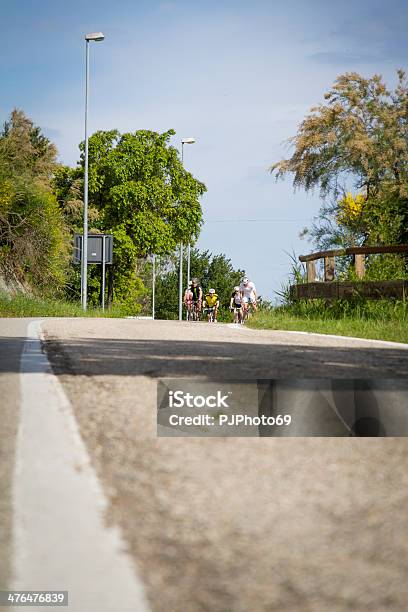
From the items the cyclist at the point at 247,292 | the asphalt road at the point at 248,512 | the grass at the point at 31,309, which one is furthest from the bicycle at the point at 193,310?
the asphalt road at the point at 248,512

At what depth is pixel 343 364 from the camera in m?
6.91

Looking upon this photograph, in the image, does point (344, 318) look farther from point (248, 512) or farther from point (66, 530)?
point (66, 530)

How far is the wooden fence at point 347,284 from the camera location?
16.1 meters

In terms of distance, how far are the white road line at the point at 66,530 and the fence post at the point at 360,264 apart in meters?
13.8

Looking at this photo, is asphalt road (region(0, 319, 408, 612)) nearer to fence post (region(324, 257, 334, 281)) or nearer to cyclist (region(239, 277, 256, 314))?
fence post (region(324, 257, 334, 281))

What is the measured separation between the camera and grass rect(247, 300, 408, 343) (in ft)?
40.8

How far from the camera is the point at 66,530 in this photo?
2473mm

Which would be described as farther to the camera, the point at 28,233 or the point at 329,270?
the point at 28,233

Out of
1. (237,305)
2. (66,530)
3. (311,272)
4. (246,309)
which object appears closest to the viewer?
(66,530)

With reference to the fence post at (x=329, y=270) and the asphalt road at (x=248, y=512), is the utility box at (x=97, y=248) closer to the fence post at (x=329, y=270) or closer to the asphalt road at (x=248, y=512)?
the fence post at (x=329, y=270)

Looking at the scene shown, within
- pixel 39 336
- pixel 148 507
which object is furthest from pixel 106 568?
pixel 39 336

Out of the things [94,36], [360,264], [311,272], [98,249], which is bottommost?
[311,272]

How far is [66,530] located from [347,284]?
14916mm

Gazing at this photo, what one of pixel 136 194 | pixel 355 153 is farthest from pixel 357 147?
pixel 136 194
